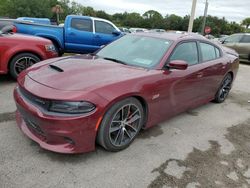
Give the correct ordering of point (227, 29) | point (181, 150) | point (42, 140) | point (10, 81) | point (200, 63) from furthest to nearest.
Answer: point (227, 29) < point (10, 81) < point (200, 63) < point (181, 150) < point (42, 140)

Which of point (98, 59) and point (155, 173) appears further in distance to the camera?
point (98, 59)

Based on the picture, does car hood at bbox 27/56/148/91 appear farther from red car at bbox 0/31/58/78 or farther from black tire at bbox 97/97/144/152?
red car at bbox 0/31/58/78

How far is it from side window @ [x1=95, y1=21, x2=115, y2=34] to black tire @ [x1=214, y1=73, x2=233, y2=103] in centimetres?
517

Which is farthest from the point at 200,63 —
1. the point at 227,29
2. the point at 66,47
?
the point at 227,29

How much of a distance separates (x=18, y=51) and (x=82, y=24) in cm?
410

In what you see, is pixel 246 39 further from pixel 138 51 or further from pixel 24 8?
pixel 24 8

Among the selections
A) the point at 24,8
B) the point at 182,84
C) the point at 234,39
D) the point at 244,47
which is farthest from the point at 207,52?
the point at 24,8

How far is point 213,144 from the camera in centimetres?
361

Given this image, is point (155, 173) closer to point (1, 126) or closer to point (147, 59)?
point (147, 59)

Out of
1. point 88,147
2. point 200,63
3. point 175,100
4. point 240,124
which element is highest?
point 200,63

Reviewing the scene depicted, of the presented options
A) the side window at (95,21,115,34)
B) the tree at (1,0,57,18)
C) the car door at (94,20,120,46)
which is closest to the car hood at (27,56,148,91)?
the car door at (94,20,120,46)

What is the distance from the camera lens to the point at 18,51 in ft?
17.5

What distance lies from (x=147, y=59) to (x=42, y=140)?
1.88 m

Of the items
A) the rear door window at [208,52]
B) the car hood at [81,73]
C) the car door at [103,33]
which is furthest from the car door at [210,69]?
the car door at [103,33]
